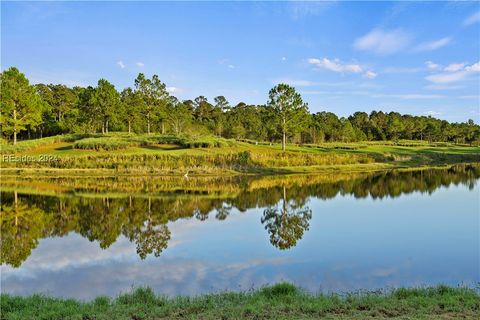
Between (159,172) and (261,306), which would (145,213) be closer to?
(261,306)

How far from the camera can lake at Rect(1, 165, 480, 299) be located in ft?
42.5

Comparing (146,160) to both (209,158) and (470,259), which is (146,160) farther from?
(470,259)

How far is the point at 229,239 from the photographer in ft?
62.1

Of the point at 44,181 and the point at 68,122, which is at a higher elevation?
the point at 68,122

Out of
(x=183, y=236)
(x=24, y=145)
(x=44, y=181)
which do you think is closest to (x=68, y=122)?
(x=24, y=145)

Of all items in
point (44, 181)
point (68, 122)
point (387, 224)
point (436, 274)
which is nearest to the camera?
point (436, 274)

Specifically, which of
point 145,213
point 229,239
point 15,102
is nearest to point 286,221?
point 229,239

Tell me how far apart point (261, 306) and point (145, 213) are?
16523 mm

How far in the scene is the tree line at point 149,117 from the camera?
6462 centimetres

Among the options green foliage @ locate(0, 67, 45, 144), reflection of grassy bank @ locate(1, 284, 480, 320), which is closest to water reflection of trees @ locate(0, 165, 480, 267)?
reflection of grassy bank @ locate(1, 284, 480, 320)

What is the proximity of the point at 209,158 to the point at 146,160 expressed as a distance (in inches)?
305

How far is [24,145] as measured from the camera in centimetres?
5934

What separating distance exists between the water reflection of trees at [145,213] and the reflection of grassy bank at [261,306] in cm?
591

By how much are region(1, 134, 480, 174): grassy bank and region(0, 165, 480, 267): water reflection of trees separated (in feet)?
44.9
